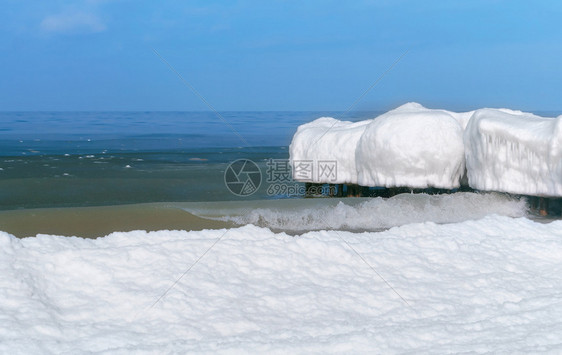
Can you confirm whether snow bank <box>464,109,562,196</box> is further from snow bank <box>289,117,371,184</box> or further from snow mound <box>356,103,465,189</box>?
snow bank <box>289,117,371,184</box>

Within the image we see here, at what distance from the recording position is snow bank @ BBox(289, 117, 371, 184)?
9.42 meters

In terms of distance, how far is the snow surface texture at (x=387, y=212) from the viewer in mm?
7391

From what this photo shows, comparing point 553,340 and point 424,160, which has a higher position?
point 424,160

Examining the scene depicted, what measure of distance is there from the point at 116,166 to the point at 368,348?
20597mm

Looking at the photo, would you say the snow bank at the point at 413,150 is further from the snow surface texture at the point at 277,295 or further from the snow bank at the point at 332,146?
the snow surface texture at the point at 277,295

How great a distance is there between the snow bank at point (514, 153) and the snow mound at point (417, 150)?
267 mm

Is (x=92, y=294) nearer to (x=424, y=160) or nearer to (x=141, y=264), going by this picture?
(x=141, y=264)

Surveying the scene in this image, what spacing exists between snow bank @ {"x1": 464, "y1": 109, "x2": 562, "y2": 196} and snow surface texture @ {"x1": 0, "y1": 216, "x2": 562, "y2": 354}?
6.91 feet

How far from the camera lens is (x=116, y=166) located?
22375 millimetres

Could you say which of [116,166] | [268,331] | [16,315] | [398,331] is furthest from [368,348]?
[116,166]
